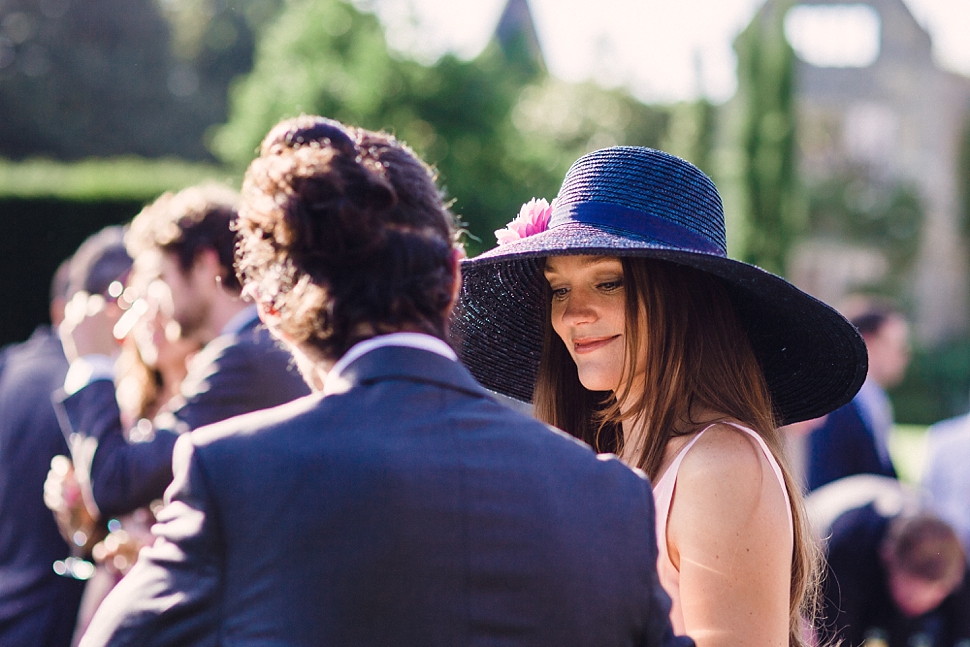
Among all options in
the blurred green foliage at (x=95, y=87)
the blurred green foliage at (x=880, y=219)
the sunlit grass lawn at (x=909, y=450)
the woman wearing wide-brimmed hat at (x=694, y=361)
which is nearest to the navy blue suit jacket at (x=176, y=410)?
the woman wearing wide-brimmed hat at (x=694, y=361)

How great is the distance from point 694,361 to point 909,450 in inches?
651

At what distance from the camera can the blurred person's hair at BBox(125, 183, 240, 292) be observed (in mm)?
3217

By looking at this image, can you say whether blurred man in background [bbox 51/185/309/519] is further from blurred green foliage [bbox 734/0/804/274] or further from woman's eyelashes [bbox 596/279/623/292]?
blurred green foliage [bbox 734/0/804/274]

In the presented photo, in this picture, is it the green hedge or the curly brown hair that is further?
the green hedge

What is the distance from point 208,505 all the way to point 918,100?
32.9 meters

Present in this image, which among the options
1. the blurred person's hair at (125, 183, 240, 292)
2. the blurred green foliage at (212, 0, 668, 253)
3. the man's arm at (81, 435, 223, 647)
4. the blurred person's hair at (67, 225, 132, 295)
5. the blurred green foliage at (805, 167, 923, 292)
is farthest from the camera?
the blurred green foliage at (805, 167, 923, 292)

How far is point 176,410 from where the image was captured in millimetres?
3014

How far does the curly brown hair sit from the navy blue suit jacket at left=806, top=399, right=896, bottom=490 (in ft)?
14.6

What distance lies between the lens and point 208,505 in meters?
1.24

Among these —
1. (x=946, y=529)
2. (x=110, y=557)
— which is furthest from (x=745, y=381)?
(x=946, y=529)

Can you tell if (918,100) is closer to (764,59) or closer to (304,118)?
(764,59)

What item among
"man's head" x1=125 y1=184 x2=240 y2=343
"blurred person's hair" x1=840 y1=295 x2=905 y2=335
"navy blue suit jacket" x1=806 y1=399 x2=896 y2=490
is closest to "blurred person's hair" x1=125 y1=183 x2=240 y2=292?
"man's head" x1=125 y1=184 x2=240 y2=343

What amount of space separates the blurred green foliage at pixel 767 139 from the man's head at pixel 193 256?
17100 millimetres

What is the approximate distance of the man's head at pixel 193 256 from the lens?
10.6 ft
